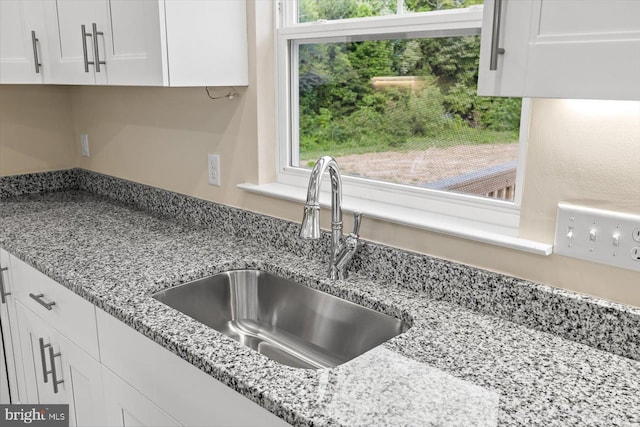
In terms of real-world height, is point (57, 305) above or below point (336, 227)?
below

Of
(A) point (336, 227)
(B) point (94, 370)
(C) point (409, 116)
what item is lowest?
Result: (B) point (94, 370)

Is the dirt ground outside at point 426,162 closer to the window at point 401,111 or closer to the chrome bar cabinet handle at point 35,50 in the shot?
the window at point 401,111

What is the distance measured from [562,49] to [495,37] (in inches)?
4.4

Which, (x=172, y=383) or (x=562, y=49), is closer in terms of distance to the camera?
(x=562, y=49)

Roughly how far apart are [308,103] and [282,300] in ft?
2.04

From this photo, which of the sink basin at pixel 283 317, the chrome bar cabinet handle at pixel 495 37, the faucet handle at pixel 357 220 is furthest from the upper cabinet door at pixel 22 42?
the chrome bar cabinet handle at pixel 495 37

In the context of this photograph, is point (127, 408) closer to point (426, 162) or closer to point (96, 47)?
point (426, 162)

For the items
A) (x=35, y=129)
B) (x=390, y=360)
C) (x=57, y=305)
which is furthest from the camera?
(x=35, y=129)

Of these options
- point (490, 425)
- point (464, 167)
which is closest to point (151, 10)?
point (464, 167)

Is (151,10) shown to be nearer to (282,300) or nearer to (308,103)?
(308,103)

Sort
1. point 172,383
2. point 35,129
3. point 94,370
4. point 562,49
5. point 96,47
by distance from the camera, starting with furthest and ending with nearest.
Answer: point 35,129
point 96,47
point 94,370
point 172,383
point 562,49

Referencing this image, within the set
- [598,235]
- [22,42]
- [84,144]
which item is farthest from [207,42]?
[84,144]

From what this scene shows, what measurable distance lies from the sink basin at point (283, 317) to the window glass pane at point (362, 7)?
30.4 inches

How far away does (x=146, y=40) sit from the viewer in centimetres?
161
